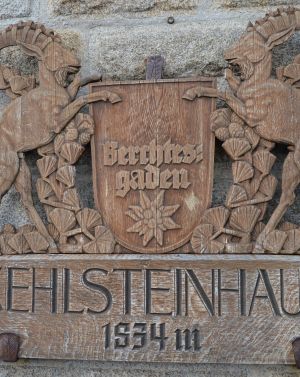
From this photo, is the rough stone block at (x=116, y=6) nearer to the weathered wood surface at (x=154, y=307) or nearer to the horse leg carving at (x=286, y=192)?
the horse leg carving at (x=286, y=192)

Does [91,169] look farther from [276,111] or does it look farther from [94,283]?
[276,111]

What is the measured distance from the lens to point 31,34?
1.38m

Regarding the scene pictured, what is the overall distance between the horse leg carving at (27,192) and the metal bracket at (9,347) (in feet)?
0.74

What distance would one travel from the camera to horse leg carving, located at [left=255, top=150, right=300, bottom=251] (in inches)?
50.0

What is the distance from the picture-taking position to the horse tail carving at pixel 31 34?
4.52ft

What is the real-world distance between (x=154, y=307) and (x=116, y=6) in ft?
2.25

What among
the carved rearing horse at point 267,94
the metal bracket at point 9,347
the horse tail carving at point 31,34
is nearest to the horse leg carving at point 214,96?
the carved rearing horse at point 267,94

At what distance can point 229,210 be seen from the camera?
1283 millimetres

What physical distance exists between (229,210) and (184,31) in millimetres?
428

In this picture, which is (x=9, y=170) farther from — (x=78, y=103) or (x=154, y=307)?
(x=154, y=307)

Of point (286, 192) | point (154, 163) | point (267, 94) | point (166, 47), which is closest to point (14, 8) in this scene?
point (166, 47)

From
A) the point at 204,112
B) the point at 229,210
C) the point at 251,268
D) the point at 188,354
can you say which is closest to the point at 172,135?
the point at 204,112

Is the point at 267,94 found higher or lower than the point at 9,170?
higher

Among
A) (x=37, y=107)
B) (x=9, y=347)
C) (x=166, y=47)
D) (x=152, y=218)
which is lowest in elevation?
(x=9, y=347)
